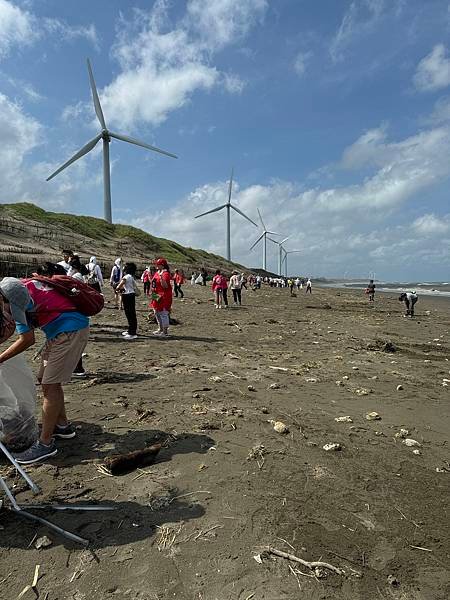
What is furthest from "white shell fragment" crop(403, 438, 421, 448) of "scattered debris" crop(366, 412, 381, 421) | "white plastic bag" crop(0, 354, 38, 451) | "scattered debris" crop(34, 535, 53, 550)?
"white plastic bag" crop(0, 354, 38, 451)

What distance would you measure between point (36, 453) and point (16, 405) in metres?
0.55

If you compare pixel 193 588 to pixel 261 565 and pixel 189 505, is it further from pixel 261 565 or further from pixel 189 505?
pixel 189 505

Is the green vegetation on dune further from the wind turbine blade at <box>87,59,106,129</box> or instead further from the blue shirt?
the blue shirt

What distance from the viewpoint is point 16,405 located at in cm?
398

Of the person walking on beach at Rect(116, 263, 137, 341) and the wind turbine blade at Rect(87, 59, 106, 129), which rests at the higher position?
the wind turbine blade at Rect(87, 59, 106, 129)

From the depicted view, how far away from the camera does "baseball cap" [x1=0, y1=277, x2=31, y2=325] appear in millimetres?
3609

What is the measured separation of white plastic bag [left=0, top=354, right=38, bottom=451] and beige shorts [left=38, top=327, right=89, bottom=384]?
20 cm

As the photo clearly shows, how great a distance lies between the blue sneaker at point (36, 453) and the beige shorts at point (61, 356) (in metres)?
0.66

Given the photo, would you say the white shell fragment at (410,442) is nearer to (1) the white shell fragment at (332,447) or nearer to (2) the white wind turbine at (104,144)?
(1) the white shell fragment at (332,447)

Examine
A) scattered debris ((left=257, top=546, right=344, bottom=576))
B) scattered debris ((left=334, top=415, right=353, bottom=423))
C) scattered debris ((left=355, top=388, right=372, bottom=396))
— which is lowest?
scattered debris ((left=257, top=546, right=344, bottom=576))

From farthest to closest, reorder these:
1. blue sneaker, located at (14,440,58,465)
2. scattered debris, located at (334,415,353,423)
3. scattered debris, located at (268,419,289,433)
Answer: scattered debris, located at (334,415,353,423), scattered debris, located at (268,419,289,433), blue sneaker, located at (14,440,58,465)

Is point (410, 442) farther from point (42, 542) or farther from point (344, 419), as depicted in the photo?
point (42, 542)

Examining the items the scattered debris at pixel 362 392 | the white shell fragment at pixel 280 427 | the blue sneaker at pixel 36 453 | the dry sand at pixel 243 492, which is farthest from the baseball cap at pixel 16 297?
the scattered debris at pixel 362 392

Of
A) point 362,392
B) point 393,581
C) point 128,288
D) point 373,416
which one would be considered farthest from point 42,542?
point 128,288
